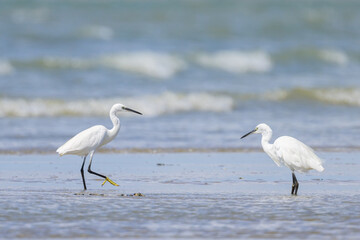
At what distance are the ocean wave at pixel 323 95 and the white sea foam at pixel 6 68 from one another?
675 centimetres

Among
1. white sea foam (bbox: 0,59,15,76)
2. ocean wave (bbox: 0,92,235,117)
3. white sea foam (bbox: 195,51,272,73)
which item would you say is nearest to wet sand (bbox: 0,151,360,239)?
ocean wave (bbox: 0,92,235,117)

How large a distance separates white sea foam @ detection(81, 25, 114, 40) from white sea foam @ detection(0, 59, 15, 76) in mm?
5127

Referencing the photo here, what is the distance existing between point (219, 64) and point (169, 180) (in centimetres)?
1357

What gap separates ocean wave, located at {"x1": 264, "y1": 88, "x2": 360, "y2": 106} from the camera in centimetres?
1728

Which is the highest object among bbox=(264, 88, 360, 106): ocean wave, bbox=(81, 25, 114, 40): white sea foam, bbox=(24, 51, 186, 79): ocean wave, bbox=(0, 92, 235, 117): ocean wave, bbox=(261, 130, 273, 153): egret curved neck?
bbox=(81, 25, 114, 40): white sea foam

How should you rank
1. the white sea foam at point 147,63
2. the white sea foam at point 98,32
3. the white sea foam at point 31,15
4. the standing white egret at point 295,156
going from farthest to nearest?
1. the white sea foam at point 31,15
2. the white sea foam at point 98,32
3. the white sea foam at point 147,63
4. the standing white egret at point 295,156

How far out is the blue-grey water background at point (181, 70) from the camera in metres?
13.1

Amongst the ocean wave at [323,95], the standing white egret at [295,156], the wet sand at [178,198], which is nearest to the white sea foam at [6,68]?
the ocean wave at [323,95]

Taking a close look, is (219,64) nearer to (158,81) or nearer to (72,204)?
(158,81)

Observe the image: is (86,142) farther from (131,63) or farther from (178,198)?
(131,63)

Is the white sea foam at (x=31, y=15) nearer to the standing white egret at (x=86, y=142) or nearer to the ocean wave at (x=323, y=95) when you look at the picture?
the ocean wave at (x=323, y=95)

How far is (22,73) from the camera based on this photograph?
1892cm

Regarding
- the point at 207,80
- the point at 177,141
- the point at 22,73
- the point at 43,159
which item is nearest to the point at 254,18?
the point at 207,80

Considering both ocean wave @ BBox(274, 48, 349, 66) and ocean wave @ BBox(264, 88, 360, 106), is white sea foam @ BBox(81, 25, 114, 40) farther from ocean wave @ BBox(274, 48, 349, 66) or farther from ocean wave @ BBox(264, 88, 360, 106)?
ocean wave @ BBox(264, 88, 360, 106)
